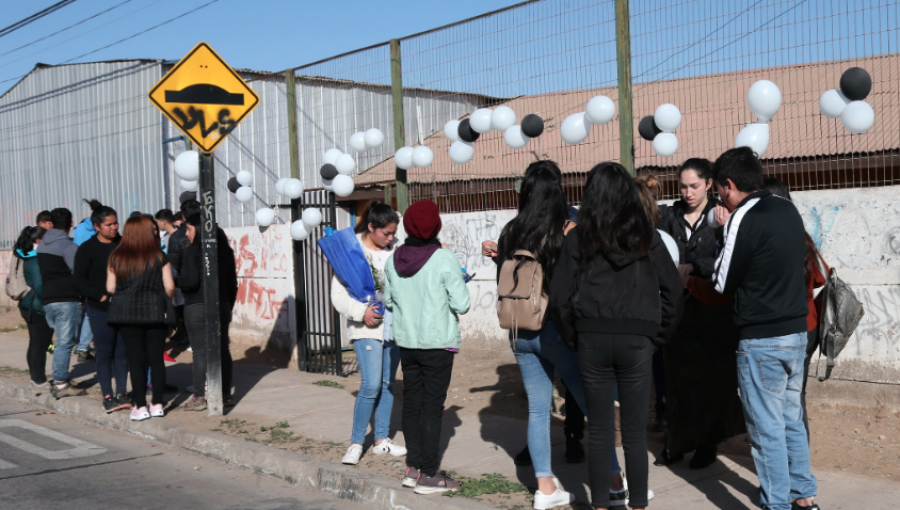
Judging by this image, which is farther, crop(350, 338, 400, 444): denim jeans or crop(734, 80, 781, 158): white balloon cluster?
crop(734, 80, 781, 158): white balloon cluster

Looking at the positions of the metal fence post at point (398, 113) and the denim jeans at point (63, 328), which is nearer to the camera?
the denim jeans at point (63, 328)

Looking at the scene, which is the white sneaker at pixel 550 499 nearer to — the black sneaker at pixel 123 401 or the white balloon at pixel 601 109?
the white balloon at pixel 601 109

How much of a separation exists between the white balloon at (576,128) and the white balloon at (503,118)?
0.64 metres

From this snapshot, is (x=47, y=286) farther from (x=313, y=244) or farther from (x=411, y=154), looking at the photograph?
(x=411, y=154)

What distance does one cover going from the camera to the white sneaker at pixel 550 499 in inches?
180

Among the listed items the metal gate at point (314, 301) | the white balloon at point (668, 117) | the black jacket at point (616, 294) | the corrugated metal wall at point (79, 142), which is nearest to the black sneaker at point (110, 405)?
the metal gate at point (314, 301)

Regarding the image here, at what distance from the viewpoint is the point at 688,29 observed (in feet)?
23.0

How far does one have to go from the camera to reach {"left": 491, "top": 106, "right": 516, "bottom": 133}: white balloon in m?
7.87

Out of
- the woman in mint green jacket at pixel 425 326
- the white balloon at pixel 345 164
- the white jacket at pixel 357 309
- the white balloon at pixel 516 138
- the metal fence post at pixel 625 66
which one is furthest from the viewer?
the white balloon at pixel 345 164

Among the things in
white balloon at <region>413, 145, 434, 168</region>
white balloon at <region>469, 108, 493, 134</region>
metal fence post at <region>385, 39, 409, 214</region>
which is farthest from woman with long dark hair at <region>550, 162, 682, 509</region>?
metal fence post at <region>385, 39, 409, 214</region>

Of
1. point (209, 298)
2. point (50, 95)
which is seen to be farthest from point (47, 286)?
point (50, 95)

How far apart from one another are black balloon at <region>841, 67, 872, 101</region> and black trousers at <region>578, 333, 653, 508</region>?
3.18 m

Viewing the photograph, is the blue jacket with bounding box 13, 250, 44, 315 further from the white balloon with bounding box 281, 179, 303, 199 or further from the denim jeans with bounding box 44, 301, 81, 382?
the white balloon with bounding box 281, 179, 303, 199

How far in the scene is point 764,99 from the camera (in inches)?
248
